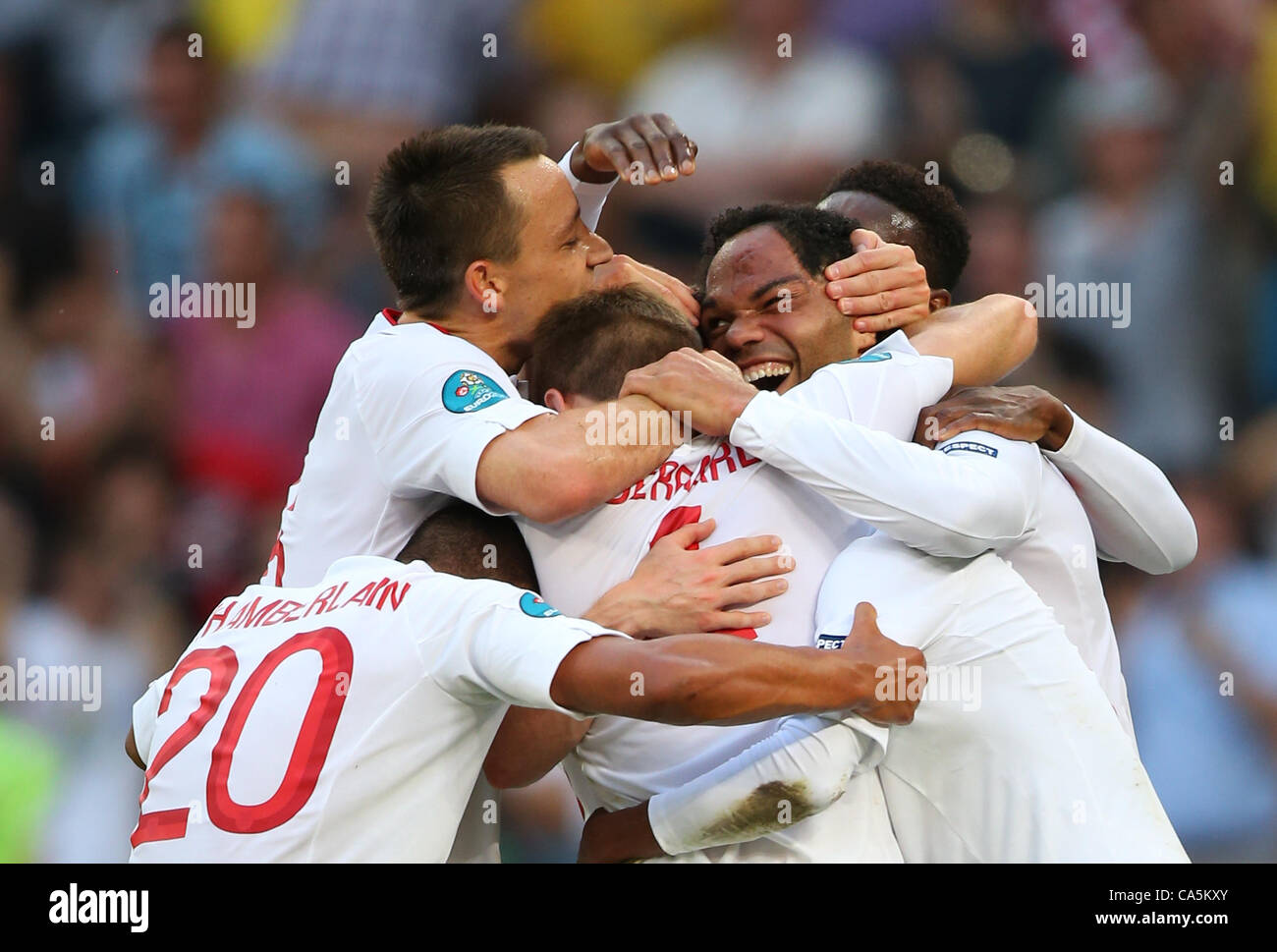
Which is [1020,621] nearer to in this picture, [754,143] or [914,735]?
[914,735]

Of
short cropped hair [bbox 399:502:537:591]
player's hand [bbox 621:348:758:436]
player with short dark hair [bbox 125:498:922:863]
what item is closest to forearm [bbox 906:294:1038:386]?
player's hand [bbox 621:348:758:436]

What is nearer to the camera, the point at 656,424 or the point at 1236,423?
the point at 656,424

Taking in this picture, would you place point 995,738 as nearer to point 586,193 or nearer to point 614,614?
point 614,614

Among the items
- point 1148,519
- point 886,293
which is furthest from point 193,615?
point 1148,519

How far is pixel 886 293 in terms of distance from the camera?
3934mm

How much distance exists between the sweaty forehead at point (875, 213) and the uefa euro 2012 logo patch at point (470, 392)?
1.30 m

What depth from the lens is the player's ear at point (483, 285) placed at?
157 inches

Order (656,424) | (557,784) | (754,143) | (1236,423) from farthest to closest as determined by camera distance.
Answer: (754,143) < (1236,423) < (557,784) < (656,424)

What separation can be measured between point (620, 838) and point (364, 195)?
4425mm

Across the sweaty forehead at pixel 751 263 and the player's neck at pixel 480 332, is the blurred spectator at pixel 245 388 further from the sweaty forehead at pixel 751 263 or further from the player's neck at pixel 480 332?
the sweaty forehead at pixel 751 263

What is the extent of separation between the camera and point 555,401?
3.82 m

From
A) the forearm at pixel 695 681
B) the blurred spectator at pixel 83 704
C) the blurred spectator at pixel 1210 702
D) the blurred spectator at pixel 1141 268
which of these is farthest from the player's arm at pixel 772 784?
the blurred spectator at pixel 1141 268

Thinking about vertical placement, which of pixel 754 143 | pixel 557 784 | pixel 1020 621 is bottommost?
pixel 557 784

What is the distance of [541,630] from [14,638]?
4.08 metres
